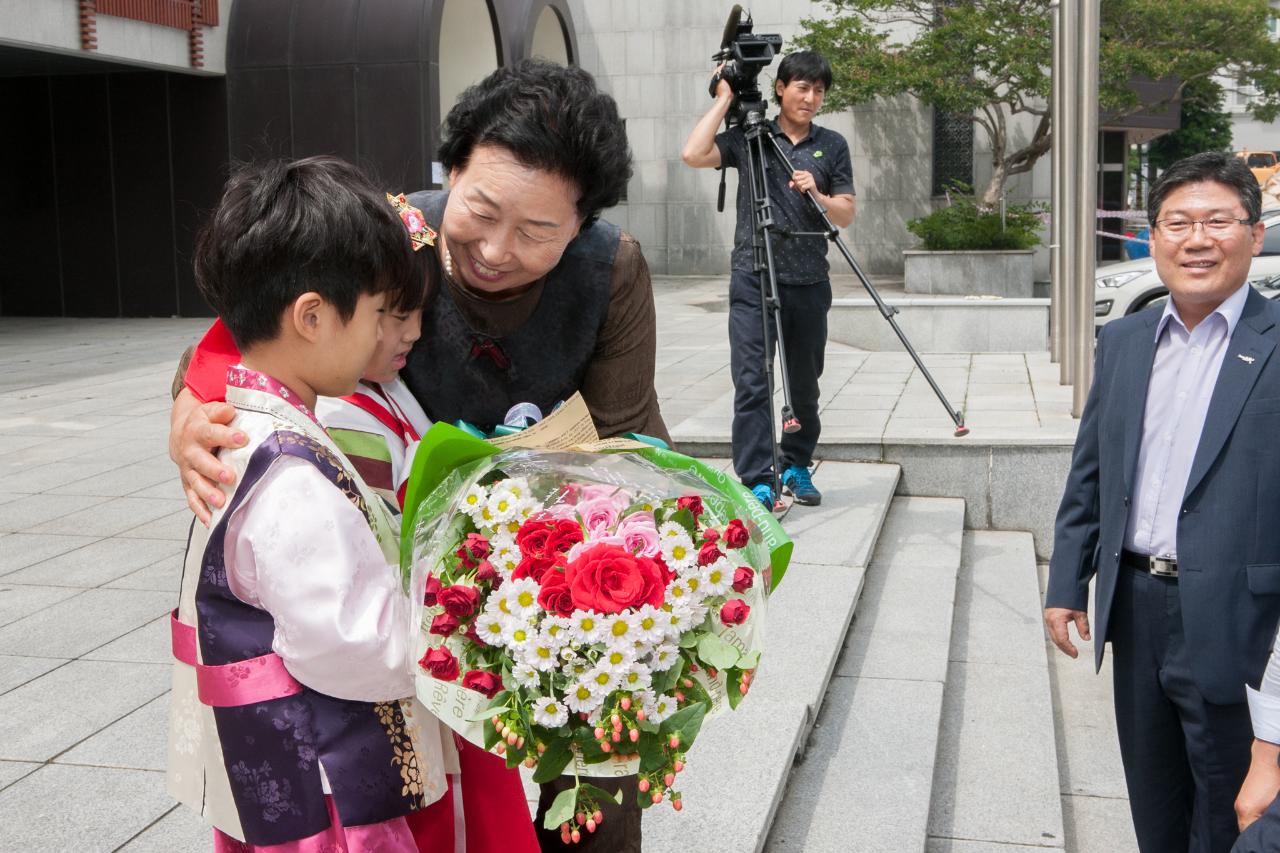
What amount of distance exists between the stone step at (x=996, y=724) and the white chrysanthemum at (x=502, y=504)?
7.10 ft

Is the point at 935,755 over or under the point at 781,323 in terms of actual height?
under

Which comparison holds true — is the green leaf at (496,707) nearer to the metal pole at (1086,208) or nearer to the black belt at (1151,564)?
the black belt at (1151,564)

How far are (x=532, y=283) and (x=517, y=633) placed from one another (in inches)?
32.9

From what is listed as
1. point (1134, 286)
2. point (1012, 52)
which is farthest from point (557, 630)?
point (1012, 52)

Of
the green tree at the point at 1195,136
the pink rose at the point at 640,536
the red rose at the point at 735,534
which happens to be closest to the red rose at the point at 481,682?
the pink rose at the point at 640,536

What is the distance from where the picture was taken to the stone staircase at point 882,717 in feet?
9.70

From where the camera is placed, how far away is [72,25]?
1286 centimetres

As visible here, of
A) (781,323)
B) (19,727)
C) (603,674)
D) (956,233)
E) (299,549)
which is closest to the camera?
(603,674)

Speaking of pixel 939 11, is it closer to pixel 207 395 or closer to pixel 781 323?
pixel 781 323

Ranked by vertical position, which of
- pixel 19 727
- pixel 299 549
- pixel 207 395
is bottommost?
pixel 19 727

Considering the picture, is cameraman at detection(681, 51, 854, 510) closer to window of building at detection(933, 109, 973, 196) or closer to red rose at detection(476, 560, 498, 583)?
red rose at detection(476, 560, 498, 583)

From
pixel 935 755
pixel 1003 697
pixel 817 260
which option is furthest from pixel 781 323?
pixel 935 755

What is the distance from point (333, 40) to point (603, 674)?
14918 mm

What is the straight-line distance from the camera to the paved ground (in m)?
2.80
